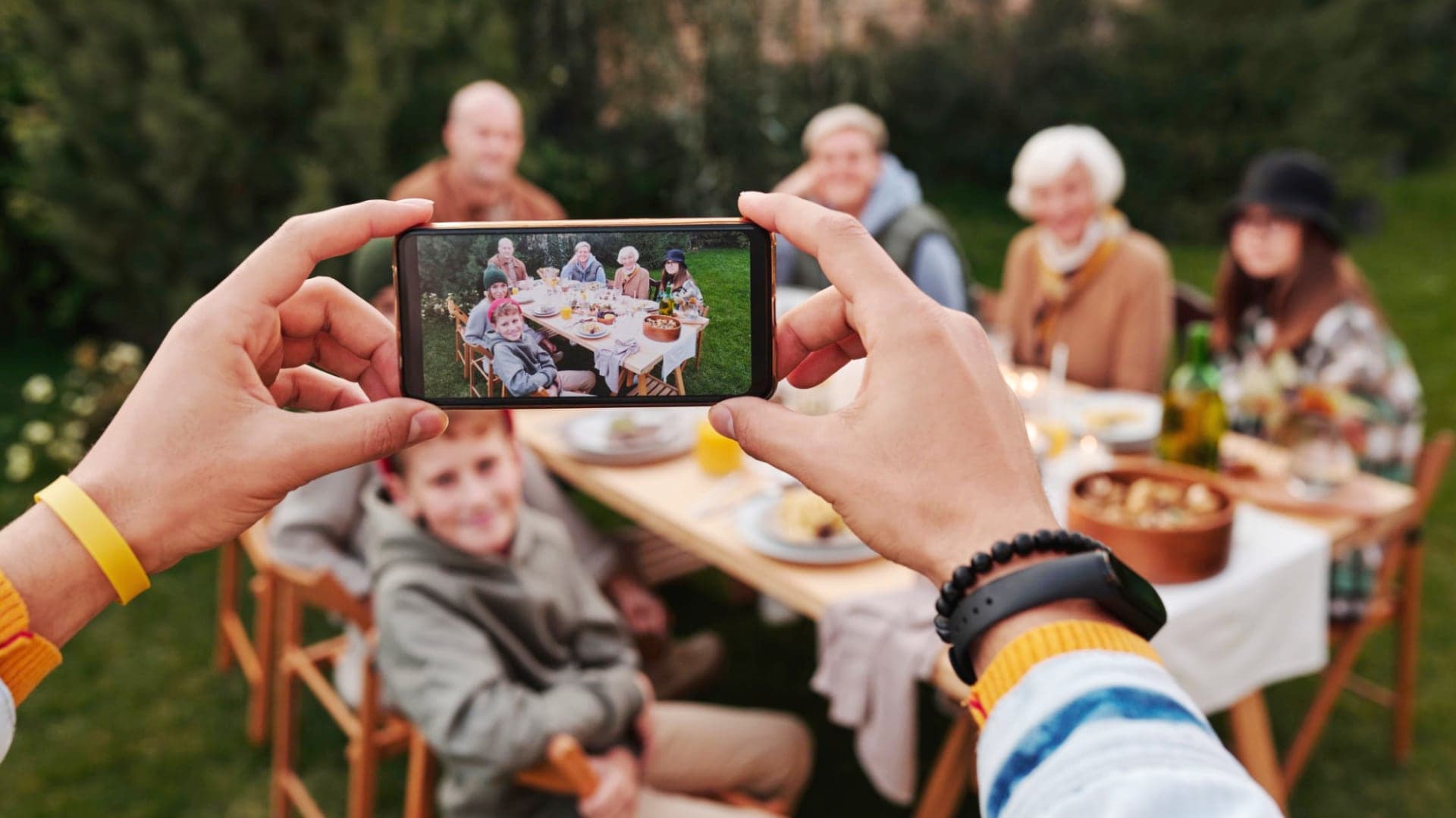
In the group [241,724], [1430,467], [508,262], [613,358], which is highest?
[508,262]

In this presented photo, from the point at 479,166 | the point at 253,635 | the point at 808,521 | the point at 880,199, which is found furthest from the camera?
the point at 479,166

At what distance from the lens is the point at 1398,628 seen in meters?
3.04

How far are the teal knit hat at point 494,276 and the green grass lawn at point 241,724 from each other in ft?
7.67

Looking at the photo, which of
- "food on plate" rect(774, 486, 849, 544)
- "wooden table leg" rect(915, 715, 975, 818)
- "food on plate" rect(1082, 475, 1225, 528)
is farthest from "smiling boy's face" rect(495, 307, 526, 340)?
"wooden table leg" rect(915, 715, 975, 818)

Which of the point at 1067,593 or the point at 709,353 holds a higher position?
the point at 709,353

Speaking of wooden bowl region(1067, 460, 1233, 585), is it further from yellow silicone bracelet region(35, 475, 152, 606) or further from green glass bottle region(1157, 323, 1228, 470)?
yellow silicone bracelet region(35, 475, 152, 606)

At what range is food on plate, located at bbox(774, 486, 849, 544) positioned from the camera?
2342 millimetres

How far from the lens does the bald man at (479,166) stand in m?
4.30

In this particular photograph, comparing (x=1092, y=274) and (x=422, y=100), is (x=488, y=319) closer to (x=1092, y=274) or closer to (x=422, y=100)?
(x=1092, y=274)

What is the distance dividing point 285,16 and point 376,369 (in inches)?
193

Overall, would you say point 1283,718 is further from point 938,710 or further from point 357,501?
point 357,501

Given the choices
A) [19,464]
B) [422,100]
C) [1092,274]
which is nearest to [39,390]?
[19,464]

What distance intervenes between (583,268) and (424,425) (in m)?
0.22

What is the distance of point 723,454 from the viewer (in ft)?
9.16
